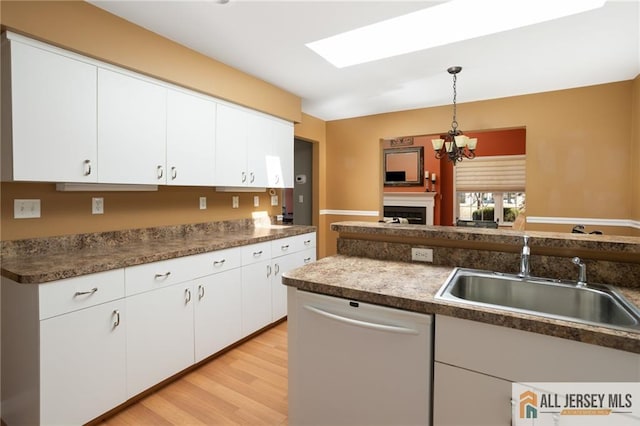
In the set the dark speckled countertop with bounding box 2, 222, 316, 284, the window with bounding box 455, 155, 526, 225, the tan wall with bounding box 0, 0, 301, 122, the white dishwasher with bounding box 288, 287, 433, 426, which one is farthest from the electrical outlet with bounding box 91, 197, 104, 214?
the window with bounding box 455, 155, 526, 225

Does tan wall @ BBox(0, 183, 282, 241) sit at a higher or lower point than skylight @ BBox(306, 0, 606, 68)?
lower

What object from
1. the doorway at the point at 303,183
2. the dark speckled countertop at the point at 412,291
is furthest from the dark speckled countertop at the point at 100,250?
the doorway at the point at 303,183

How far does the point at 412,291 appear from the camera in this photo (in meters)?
1.31

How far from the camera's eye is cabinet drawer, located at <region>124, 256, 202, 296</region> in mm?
1946

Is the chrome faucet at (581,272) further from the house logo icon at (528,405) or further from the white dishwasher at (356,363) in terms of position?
the white dishwasher at (356,363)

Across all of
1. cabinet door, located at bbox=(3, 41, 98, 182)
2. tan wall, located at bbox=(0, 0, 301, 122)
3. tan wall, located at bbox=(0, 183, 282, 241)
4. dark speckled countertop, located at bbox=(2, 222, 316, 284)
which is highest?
tan wall, located at bbox=(0, 0, 301, 122)

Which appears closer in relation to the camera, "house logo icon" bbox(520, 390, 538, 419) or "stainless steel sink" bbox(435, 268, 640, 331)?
"house logo icon" bbox(520, 390, 538, 419)

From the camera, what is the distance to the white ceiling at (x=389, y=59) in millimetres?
2145

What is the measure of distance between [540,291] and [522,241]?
236 mm

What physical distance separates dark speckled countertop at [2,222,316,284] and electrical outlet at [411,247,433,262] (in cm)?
149

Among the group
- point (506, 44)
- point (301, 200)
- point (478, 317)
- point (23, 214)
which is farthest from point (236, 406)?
point (301, 200)

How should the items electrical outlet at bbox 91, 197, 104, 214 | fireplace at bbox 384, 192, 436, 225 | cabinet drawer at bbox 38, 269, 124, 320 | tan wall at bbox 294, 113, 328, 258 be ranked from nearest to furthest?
1. cabinet drawer at bbox 38, 269, 124, 320
2. electrical outlet at bbox 91, 197, 104, 214
3. tan wall at bbox 294, 113, 328, 258
4. fireplace at bbox 384, 192, 436, 225

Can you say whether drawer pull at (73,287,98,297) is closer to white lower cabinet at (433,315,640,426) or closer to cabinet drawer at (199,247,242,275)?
cabinet drawer at (199,247,242,275)

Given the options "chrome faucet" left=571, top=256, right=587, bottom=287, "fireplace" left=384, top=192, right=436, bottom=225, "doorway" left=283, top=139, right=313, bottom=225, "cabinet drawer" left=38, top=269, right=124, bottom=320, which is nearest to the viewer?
"chrome faucet" left=571, top=256, right=587, bottom=287
